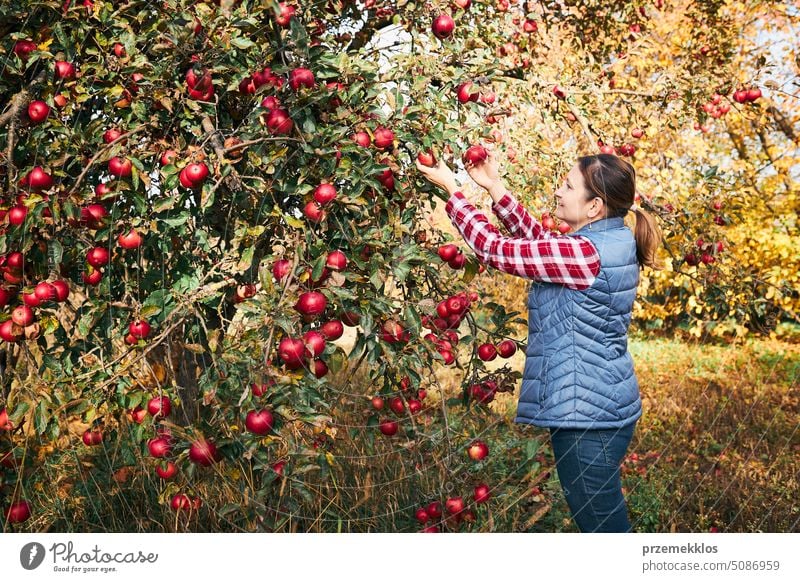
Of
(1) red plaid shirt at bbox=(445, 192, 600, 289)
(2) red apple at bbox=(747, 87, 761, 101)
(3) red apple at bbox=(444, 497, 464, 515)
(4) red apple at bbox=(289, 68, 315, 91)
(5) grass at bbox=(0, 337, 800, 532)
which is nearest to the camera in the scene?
(4) red apple at bbox=(289, 68, 315, 91)

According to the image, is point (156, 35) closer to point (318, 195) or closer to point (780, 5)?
point (318, 195)

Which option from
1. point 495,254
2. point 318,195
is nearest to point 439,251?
point 495,254

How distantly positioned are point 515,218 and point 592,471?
662 millimetres

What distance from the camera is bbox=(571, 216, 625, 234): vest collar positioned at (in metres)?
1.72

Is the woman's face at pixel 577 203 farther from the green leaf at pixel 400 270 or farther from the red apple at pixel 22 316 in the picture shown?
the red apple at pixel 22 316

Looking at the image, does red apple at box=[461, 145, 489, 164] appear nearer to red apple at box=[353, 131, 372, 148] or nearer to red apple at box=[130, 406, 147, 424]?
red apple at box=[353, 131, 372, 148]

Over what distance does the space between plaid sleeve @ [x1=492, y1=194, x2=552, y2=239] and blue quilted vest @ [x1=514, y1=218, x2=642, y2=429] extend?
0.69 feet

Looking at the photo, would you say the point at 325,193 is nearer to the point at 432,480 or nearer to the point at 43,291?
the point at 43,291

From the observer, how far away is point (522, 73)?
2803 mm

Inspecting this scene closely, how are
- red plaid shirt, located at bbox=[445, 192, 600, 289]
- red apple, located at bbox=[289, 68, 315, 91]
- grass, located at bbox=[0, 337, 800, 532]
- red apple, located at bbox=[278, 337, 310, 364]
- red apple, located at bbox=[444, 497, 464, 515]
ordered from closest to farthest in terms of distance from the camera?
red apple, located at bbox=[278, 337, 310, 364]
red apple, located at bbox=[289, 68, 315, 91]
red plaid shirt, located at bbox=[445, 192, 600, 289]
red apple, located at bbox=[444, 497, 464, 515]
grass, located at bbox=[0, 337, 800, 532]

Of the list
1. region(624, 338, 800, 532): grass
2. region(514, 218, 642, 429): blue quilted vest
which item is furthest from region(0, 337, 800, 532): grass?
region(514, 218, 642, 429): blue quilted vest

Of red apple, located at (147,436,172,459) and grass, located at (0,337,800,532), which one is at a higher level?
red apple, located at (147,436,172,459)

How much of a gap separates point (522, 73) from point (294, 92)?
56.3 inches

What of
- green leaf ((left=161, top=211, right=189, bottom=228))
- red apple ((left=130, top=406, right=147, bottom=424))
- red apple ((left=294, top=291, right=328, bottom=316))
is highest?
green leaf ((left=161, top=211, right=189, bottom=228))
